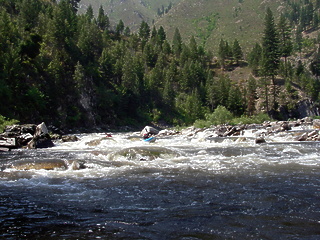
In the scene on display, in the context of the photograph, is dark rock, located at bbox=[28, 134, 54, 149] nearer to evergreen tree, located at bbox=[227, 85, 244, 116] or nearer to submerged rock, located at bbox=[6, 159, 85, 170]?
submerged rock, located at bbox=[6, 159, 85, 170]

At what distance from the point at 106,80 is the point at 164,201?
6502cm

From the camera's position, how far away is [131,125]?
66062mm

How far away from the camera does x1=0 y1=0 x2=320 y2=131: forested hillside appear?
45.9 metres

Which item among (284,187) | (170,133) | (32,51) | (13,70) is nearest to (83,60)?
(32,51)

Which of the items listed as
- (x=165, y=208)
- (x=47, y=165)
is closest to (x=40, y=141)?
(x=47, y=165)

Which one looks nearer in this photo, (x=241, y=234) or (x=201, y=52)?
Answer: (x=241, y=234)

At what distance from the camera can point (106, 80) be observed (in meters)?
70.9

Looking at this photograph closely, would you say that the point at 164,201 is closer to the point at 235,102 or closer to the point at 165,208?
the point at 165,208

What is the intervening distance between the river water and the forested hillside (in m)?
29.7

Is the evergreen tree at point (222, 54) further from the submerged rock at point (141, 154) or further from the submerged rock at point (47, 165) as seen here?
the submerged rock at point (47, 165)

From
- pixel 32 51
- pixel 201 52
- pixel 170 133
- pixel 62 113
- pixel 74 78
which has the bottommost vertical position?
pixel 170 133

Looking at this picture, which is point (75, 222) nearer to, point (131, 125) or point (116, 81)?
point (131, 125)

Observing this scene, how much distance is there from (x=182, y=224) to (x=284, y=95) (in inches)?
2892

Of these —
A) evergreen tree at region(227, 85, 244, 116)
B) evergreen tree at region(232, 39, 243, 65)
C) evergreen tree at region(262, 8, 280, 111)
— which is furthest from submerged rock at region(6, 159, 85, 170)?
evergreen tree at region(232, 39, 243, 65)
